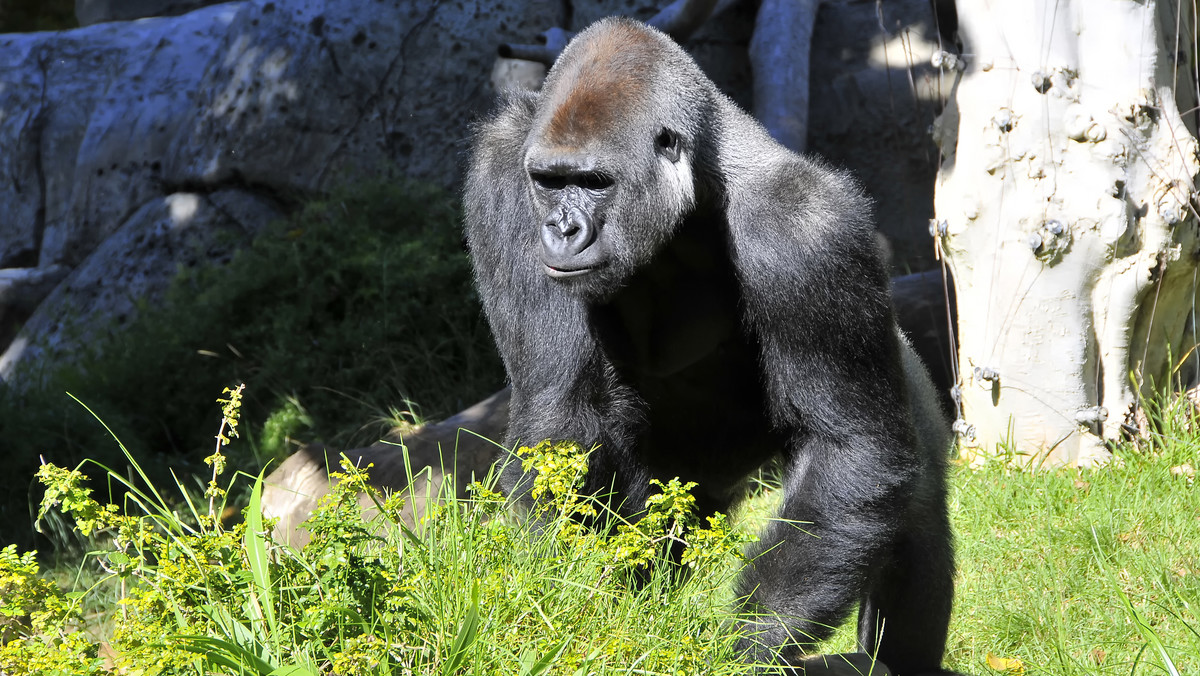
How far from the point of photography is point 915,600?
332cm

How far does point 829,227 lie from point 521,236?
0.89 m

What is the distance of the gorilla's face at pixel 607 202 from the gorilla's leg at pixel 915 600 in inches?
46.9

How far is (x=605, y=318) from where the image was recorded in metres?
3.17

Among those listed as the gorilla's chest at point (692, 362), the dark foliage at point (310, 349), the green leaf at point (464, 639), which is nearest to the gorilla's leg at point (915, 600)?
the gorilla's chest at point (692, 362)

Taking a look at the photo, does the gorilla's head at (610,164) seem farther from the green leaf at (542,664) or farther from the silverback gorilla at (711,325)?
the green leaf at (542,664)

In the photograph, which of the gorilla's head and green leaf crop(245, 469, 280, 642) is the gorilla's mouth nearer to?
the gorilla's head

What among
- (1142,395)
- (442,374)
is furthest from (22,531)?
(1142,395)

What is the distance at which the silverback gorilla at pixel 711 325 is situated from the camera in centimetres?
294

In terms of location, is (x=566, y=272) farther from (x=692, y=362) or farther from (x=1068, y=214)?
(x=1068, y=214)

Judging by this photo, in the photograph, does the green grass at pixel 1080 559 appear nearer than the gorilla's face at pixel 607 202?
No

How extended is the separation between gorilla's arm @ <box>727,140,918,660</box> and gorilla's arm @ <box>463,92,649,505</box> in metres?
0.44

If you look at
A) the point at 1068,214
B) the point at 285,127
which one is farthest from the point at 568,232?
the point at 285,127

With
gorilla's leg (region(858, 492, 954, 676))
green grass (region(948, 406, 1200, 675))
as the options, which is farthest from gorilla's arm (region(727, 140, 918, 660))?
green grass (region(948, 406, 1200, 675))

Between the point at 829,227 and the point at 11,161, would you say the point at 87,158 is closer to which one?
the point at 11,161
